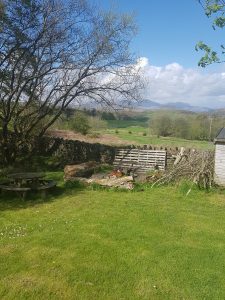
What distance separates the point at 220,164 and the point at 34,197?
24.4 ft

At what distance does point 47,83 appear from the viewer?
19.2 metres

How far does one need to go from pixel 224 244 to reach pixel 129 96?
12.7 metres

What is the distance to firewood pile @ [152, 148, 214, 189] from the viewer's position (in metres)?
14.4

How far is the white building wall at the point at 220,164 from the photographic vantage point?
14.5 metres

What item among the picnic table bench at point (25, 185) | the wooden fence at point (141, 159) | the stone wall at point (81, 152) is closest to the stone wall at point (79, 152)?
the stone wall at point (81, 152)

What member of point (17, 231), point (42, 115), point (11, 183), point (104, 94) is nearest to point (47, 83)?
point (42, 115)

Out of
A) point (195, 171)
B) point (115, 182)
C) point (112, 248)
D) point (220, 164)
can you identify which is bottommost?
point (112, 248)

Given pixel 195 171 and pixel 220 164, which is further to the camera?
pixel 195 171

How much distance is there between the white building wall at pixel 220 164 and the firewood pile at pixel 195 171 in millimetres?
277

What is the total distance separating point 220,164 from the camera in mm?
14570

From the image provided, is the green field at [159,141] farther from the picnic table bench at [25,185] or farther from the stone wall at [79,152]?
the picnic table bench at [25,185]

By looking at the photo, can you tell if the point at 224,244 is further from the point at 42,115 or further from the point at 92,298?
the point at 42,115

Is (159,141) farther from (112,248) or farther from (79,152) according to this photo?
(112,248)

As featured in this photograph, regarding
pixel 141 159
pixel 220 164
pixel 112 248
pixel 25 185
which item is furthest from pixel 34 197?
pixel 141 159
